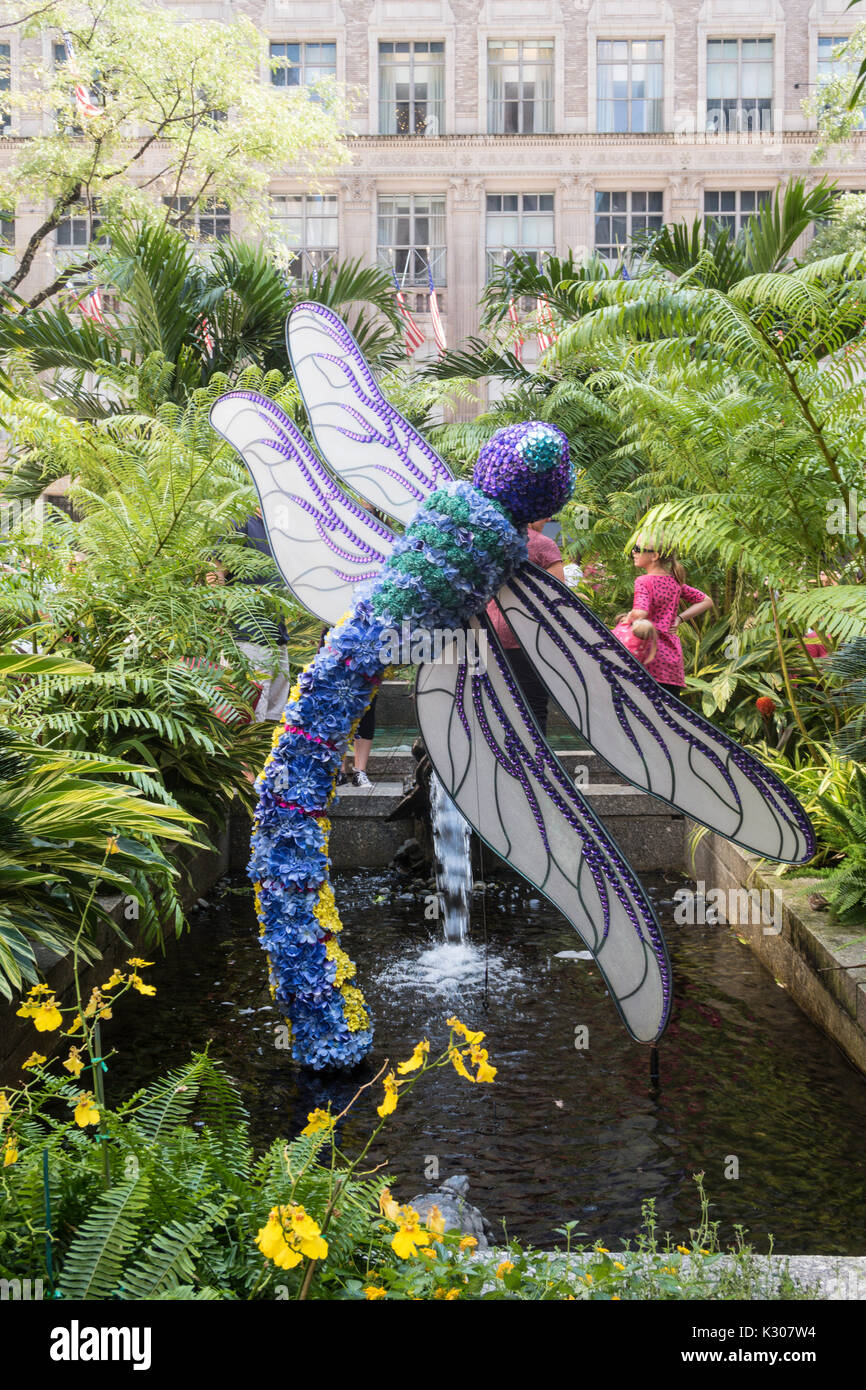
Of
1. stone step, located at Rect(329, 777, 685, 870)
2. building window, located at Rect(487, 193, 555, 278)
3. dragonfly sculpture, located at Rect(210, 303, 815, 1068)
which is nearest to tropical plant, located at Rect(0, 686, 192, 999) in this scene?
dragonfly sculpture, located at Rect(210, 303, 815, 1068)

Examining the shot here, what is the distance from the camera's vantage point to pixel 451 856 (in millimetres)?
6102

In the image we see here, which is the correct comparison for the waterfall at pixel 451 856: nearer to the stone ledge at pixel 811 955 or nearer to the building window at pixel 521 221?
the stone ledge at pixel 811 955

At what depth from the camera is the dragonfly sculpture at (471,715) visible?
11.5ft

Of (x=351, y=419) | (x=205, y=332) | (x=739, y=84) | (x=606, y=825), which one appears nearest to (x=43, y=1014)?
(x=351, y=419)

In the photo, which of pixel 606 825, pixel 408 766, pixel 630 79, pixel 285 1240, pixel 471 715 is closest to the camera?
pixel 285 1240

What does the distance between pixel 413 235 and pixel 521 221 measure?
278 centimetres

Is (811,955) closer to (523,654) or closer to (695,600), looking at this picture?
(523,654)

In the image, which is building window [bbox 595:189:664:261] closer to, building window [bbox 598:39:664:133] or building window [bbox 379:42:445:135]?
building window [bbox 598:39:664:133]

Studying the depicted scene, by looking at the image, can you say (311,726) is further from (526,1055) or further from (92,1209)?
(92,1209)

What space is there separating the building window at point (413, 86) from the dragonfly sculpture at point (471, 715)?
27.4 m

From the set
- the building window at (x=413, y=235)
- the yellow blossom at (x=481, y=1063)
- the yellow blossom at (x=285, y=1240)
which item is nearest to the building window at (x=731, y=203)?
the building window at (x=413, y=235)

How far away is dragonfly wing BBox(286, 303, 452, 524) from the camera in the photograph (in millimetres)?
3928

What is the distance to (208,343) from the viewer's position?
421 inches

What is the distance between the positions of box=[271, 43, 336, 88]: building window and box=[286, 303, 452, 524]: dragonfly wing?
27740mm
